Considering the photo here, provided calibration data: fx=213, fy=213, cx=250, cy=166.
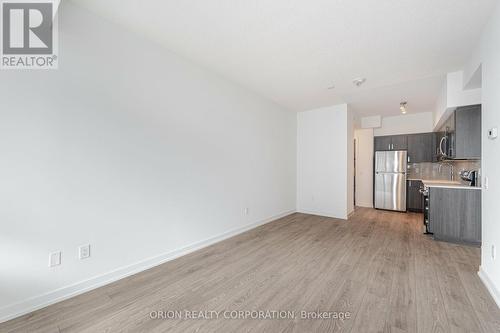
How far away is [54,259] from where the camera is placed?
74.0 inches

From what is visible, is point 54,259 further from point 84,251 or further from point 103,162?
point 103,162

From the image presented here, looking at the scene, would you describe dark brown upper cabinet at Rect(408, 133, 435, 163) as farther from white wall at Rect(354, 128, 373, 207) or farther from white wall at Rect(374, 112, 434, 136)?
white wall at Rect(354, 128, 373, 207)

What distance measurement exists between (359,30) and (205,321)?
10.3ft

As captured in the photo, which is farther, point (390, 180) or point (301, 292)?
point (390, 180)

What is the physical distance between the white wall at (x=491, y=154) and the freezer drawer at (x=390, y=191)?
3.66m

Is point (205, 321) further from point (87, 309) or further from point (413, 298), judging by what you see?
point (413, 298)

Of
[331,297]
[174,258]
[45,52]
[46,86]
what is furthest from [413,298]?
[45,52]

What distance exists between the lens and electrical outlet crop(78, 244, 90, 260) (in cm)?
202

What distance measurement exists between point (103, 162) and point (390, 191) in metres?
6.50

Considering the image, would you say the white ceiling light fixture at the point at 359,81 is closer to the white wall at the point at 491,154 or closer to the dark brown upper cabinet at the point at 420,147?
the white wall at the point at 491,154

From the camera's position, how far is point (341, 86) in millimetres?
3844

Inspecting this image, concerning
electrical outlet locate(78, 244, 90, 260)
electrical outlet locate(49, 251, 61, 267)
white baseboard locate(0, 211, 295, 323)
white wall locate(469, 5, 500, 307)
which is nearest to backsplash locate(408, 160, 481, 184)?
white wall locate(469, 5, 500, 307)

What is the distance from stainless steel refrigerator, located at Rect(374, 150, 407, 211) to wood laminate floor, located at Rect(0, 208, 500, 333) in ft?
8.28

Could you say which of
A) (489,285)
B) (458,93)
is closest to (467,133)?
(458,93)
